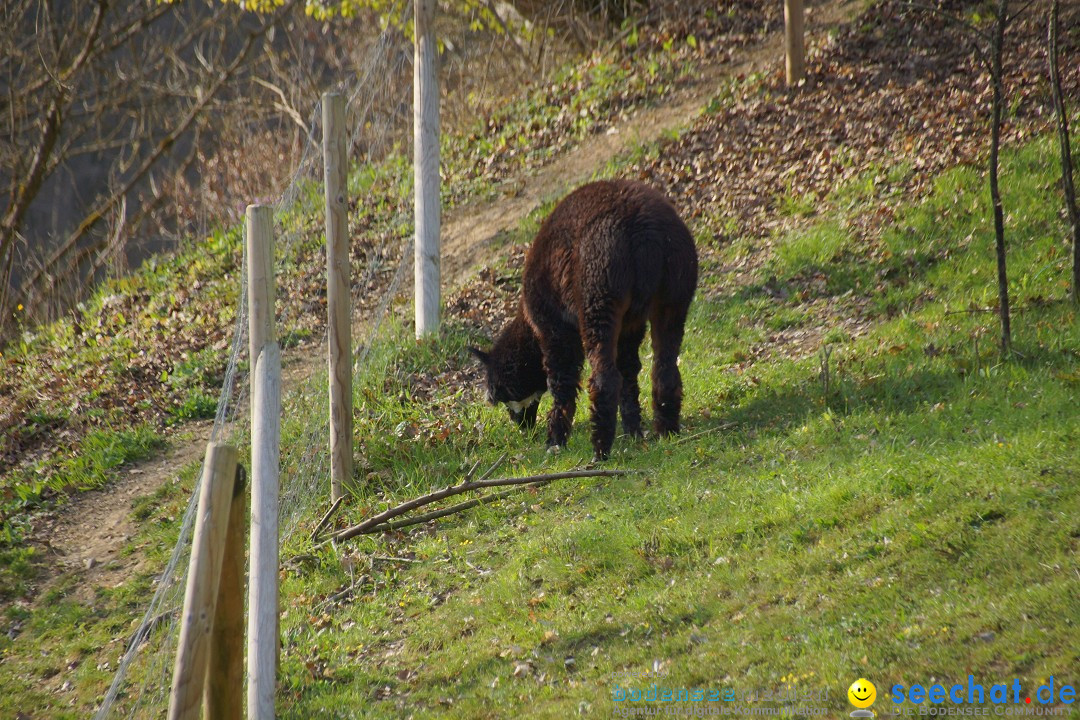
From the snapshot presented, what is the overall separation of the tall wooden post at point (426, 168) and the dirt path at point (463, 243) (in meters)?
1.32

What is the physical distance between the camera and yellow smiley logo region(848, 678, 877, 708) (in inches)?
162

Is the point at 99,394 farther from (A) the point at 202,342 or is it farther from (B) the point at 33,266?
(B) the point at 33,266

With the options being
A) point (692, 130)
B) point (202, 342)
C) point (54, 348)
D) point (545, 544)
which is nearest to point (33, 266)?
point (54, 348)

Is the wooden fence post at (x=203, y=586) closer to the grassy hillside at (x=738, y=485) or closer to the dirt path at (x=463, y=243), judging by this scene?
the grassy hillside at (x=738, y=485)

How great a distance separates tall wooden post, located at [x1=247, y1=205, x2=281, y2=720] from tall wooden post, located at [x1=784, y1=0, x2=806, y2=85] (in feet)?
34.1

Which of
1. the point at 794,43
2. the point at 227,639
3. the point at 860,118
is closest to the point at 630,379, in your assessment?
the point at 227,639

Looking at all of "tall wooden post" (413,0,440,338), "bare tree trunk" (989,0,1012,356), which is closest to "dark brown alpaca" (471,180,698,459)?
"bare tree trunk" (989,0,1012,356)

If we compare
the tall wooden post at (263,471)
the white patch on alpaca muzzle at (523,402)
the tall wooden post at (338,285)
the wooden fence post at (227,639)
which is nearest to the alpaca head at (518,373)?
the white patch on alpaca muzzle at (523,402)

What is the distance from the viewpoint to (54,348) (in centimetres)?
1291

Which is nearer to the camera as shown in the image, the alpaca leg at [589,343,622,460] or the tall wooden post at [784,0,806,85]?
the alpaca leg at [589,343,622,460]

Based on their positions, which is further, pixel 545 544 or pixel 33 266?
pixel 33 266

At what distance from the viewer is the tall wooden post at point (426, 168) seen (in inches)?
400

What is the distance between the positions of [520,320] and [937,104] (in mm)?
7051

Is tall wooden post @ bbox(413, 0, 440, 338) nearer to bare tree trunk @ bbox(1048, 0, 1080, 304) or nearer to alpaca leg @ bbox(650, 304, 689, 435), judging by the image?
alpaca leg @ bbox(650, 304, 689, 435)
